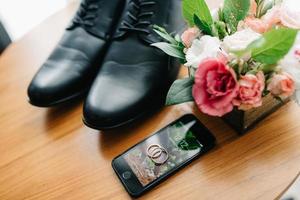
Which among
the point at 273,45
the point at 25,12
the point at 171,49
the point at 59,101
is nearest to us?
the point at 273,45

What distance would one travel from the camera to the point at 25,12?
101cm

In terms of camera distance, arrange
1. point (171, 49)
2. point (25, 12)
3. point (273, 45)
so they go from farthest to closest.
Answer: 1. point (25, 12)
2. point (171, 49)
3. point (273, 45)

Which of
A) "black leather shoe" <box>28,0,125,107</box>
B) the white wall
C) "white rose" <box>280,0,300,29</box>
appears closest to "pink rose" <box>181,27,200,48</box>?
"white rose" <box>280,0,300,29</box>

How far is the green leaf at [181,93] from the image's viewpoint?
433 millimetres

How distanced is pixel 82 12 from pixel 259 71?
42 centimetres

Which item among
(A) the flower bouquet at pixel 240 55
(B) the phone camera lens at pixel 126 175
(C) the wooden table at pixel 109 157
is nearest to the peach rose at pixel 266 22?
(A) the flower bouquet at pixel 240 55

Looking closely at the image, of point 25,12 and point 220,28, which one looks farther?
point 25,12

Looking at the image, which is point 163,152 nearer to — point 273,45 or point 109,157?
point 109,157

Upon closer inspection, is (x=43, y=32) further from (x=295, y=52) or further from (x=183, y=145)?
(x=295, y=52)

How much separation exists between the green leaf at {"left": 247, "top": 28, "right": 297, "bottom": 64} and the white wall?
73cm

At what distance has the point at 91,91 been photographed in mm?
566

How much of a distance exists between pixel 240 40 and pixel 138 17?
10.7 inches

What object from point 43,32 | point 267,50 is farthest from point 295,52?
point 43,32

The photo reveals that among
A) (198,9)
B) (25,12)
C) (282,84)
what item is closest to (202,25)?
(198,9)
